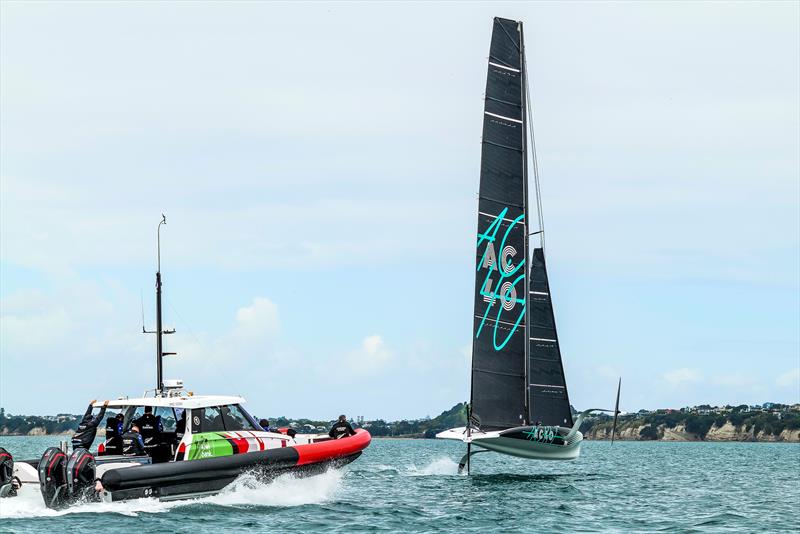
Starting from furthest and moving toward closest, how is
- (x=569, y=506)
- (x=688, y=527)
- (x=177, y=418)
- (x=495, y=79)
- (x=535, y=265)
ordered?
(x=535, y=265) → (x=495, y=79) → (x=569, y=506) → (x=177, y=418) → (x=688, y=527)

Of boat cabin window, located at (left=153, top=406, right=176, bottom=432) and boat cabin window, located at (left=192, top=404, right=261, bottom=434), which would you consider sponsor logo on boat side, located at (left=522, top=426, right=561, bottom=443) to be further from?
boat cabin window, located at (left=153, top=406, right=176, bottom=432)

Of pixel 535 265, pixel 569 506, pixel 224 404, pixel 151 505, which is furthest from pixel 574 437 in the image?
pixel 151 505

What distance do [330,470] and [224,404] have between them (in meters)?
3.66

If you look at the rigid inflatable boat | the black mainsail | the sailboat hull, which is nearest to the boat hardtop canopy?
the rigid inflatable boat

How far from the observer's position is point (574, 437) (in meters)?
40.3

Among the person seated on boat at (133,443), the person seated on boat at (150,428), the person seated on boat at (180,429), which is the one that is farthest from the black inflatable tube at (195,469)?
the person seated on boat at (150,428)

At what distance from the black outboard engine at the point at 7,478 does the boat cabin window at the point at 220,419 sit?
13.2 feet

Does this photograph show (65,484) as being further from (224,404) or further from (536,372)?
(536,372)

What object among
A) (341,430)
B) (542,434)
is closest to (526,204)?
(542,434)

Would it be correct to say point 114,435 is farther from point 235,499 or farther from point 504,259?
point 504,259

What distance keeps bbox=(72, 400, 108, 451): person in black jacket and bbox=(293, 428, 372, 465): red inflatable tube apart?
4.81 metres

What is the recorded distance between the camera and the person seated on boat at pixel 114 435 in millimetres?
26984

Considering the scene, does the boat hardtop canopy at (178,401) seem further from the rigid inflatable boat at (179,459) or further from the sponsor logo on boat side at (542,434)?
the sponsor logo on boat side at (542,434)

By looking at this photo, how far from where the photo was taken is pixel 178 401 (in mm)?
26906
